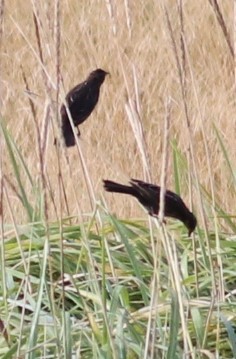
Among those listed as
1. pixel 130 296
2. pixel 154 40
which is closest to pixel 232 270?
pixel 130 296

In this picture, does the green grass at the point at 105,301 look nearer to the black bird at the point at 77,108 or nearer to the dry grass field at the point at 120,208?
the dry grass field at the point at 120,208

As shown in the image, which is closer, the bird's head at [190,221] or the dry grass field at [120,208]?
the bird's head at [190,221]

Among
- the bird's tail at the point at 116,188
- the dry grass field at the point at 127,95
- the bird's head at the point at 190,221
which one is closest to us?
the bird's tail at the point at 116,188

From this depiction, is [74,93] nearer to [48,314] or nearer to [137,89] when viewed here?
[137,89]

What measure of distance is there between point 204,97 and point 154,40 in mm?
657

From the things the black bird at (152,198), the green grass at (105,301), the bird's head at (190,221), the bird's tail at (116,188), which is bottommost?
the green grass at (105,301)

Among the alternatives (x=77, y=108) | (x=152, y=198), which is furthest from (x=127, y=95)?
(x=152, y=198)

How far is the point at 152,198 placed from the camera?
1.51 meters

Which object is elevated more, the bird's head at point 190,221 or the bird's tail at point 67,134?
the bird's tail at point 67,134

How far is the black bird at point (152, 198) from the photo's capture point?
1467 mm

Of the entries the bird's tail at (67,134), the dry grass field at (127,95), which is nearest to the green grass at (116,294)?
the bird's tail at (67,134)

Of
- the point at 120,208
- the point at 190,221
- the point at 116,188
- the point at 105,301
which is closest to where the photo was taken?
the point at 116,188

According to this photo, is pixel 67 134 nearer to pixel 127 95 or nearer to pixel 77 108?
pixel 77 108

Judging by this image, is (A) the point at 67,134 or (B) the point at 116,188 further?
(A) the point at 67,134
